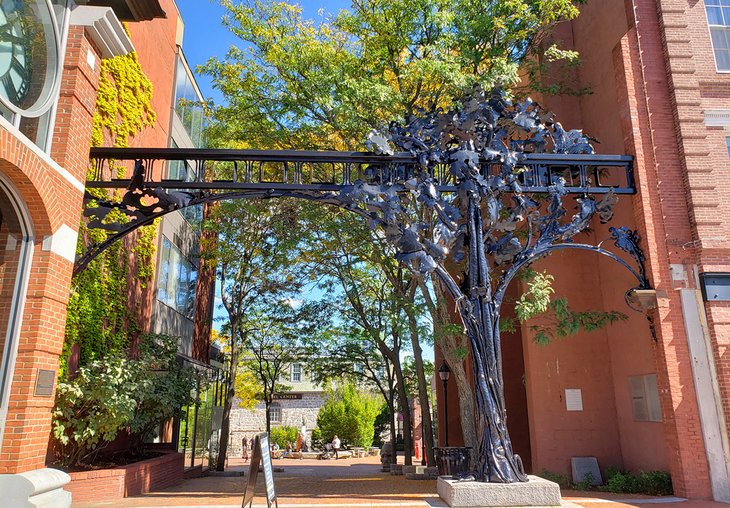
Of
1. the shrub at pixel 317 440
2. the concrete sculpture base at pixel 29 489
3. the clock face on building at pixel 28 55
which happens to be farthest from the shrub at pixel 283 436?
the clock face on building at pixel 28 55

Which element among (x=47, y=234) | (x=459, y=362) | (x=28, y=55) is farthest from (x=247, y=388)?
(x=28, y=55)

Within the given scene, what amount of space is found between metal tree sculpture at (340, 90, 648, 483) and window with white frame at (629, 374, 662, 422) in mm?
3032

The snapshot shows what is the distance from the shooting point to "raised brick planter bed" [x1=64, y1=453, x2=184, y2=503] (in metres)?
10.7

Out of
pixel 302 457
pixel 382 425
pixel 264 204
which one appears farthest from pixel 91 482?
pixel 382 425

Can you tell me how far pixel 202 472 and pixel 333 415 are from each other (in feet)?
56.5

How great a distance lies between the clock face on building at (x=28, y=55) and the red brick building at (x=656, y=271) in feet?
34.8

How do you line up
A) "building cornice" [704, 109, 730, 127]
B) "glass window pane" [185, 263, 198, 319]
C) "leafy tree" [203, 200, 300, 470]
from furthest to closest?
"glass window pane" [185, 263, 198, 319] → "leafy tree" [203, 200, 300, 470] → "building cornice" [704, 109, 730, 127]

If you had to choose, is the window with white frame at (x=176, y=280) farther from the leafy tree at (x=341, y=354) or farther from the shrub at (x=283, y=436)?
the shrub at (x=283, y=436)

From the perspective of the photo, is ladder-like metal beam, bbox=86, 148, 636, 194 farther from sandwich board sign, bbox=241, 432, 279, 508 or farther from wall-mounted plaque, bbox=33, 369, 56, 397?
sandwich board sign, bbox=241, 432, 279, 508

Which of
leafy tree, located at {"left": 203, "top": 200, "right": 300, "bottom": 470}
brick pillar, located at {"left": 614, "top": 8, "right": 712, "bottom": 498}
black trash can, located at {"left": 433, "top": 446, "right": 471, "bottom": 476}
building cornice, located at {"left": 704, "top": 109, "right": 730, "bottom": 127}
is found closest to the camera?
brick pillar, located at {"left": 614, "top": 8, "right": 712, "bottom": 498}

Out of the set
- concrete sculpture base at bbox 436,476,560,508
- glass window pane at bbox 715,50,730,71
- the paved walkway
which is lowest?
the paved walkway

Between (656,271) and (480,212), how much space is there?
13.7 feet

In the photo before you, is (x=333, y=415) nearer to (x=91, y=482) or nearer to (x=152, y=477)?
(x=152, y=477)

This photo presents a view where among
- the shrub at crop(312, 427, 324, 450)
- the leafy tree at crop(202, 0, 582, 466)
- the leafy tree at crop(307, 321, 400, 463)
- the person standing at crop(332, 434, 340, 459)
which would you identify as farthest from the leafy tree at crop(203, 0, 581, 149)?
the shrub at crop(312, 427, 324, 450)
